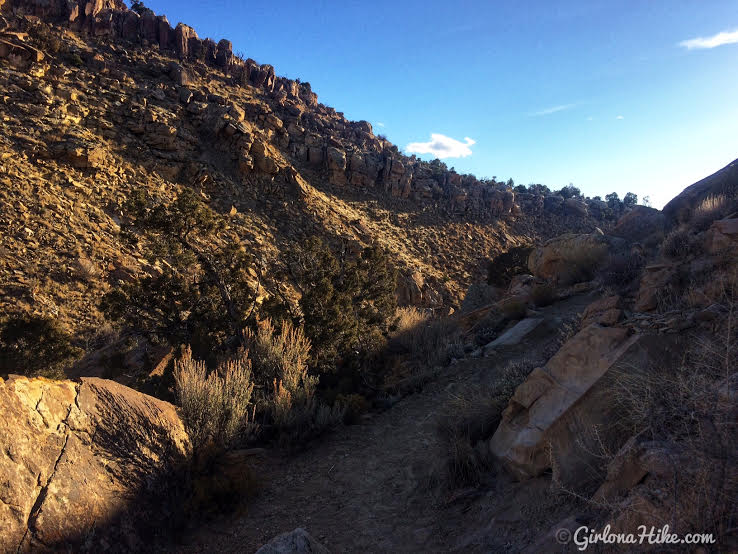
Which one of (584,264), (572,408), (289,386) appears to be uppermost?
(584,264)

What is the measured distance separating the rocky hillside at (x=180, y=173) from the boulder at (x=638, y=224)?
36.4 feet

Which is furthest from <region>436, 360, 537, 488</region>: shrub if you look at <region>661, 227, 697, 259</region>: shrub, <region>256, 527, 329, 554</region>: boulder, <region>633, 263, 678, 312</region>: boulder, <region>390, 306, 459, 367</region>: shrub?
<region>390, 306, 459, 367</region>: shrub

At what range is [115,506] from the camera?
3.78 m

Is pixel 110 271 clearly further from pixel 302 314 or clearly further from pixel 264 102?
pixel 264 102

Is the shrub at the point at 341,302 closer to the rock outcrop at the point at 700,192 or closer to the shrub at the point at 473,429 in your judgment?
the shrub at the point at 473,429

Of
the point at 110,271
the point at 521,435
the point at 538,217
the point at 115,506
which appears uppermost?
the point at 538,217

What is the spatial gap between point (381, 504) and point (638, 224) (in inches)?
552

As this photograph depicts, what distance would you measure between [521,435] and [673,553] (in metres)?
2.07

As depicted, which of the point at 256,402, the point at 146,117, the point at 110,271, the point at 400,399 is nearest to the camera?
the point at 256,402

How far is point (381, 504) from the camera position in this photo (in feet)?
15.1

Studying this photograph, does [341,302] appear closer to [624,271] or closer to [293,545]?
[624,271]

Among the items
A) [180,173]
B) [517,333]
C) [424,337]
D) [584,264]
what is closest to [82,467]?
[424,337]

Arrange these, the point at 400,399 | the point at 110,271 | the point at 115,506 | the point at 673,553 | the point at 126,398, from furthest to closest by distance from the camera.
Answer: the point at 110,271
the point at 400,399
the point at 126,398
the point at 115,506
the point at 673,553

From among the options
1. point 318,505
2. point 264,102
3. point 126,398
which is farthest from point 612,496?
point 264,102
